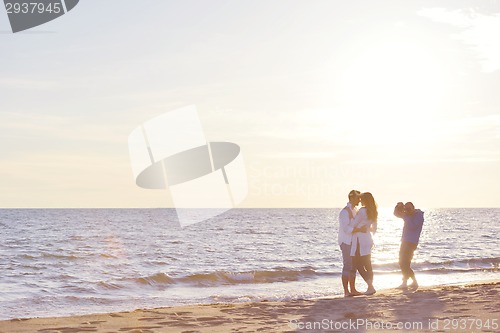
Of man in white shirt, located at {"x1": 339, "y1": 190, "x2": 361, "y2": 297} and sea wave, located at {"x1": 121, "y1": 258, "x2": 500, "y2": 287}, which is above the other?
man in white shirt, located at {"x1": 339, "y1": 190, "x2": 361, "y2": 297}

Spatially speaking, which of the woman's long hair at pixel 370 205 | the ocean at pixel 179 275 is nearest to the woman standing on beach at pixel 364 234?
the woman's long hair at pixel 370 205

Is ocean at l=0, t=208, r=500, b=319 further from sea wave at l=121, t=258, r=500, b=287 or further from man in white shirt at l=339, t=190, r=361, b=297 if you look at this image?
man in white shirt at l=339, t=190, r=361, b=297

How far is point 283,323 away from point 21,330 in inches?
145

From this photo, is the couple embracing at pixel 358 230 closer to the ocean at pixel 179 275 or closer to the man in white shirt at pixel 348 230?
the man in white shirt at pixel 348 230

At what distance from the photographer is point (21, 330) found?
8281 mm

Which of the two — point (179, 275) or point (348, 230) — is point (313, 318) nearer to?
point (348, 230)

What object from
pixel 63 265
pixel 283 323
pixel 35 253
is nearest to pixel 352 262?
pixel 283 323

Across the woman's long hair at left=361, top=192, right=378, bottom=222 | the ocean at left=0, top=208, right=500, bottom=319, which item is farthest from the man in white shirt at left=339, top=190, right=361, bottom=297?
the ocean at left=0, top=208, right=500, bottom=319

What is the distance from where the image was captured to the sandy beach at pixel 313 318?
7.75m

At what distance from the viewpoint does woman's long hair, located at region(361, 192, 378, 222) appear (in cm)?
1070

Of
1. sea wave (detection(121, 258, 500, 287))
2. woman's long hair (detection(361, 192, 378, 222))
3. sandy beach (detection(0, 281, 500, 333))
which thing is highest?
woman's long hair (detection(361, 192, 378, 222))

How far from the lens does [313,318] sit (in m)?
8.55

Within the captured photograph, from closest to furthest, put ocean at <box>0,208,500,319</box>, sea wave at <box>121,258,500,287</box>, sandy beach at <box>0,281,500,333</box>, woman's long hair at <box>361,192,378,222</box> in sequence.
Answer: sandy beach at <box>0,281,500,333</box>
woman's long hair at <box>361,192,378,222</box>
ocean at <box>0,208,500,319</box>
sea wave at <box>121,258,500,287</box>

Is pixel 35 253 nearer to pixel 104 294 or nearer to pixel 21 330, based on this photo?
pixel 104 294
